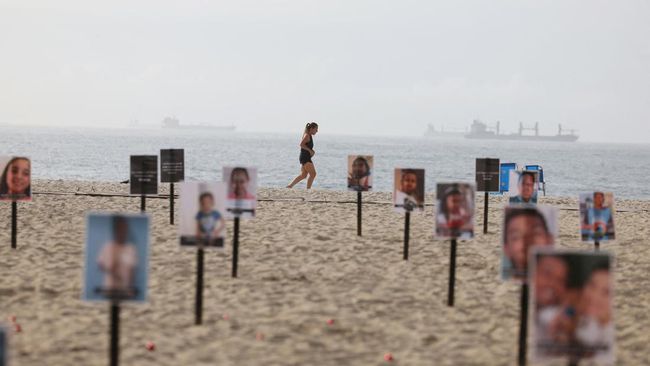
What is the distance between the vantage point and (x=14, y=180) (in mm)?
9727

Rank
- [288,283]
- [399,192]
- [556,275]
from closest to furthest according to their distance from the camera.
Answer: [556,275] < [288,283] < [399,192]

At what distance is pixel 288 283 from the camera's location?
855cm

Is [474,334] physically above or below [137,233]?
below

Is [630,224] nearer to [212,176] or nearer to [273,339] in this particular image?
[273,339]

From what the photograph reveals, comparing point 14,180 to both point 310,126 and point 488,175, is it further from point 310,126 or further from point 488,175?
point 310,126

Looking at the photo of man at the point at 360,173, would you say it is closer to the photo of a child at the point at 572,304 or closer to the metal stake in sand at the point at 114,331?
the metal stake in sand at the point at 114,331

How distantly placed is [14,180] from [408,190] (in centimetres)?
416

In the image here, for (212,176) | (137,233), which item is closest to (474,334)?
(137,233)

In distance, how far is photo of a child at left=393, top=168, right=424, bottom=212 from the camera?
9.35 metres

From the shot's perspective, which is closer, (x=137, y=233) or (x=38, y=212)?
(x=137, y=233)

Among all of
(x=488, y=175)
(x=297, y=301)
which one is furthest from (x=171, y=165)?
(x=297, y=301)

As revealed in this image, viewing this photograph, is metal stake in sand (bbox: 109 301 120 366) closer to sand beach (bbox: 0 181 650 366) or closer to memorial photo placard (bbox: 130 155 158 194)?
sand beach (bbox: 0 181 650 366)

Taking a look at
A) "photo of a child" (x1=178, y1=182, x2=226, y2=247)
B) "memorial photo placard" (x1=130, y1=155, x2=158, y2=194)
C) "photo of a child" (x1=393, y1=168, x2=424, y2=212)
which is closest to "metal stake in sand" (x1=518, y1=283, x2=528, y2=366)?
"photo of a child" (x1=178, y1=182, x2=226, y2=247)

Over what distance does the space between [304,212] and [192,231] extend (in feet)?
26.1
